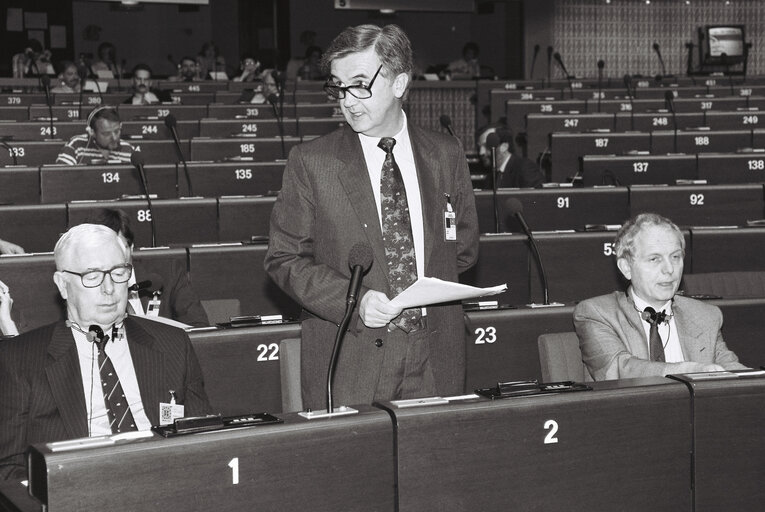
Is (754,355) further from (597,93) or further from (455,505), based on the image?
(597,93)

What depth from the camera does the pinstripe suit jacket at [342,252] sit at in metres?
2.44

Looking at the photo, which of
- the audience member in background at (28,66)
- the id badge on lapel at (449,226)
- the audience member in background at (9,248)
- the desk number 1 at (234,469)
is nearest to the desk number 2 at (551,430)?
the desk number 1 at (234,469)

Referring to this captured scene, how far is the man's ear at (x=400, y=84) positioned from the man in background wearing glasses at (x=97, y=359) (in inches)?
30.0

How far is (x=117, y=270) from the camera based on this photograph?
254cm

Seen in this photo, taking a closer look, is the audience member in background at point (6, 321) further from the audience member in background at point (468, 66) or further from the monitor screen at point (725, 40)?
the monitor screen at point (725, 40)

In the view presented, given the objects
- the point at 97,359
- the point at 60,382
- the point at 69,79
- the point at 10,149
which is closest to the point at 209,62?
the point at 69,79

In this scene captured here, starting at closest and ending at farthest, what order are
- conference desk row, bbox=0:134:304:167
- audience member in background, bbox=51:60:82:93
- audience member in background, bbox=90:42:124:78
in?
conference desk row, bbox=0:134:304:167 → audience member in background, bbox=51:60:82:93 → audience member in background, bbox=90:42:124:78

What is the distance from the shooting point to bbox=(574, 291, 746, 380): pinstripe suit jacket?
9.32 ft

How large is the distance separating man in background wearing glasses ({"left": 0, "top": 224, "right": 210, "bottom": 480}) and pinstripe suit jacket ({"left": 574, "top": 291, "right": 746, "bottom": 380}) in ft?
3.41

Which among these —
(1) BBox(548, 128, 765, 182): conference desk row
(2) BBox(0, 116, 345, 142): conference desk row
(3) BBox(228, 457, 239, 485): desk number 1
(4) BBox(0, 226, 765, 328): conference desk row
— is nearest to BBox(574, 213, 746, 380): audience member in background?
(3) BBox(228, 457, 239, 485): desk number 1

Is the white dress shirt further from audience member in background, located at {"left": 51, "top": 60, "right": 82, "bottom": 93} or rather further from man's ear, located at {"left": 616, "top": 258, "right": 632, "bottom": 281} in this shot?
audience member in background, located at {"left": 51, "top": 60, "right": 82, "bottom": 93}

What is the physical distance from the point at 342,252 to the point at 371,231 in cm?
9

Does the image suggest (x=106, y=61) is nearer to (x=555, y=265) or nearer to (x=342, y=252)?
(x=555, y=265)

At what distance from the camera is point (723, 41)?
15.9 meters
